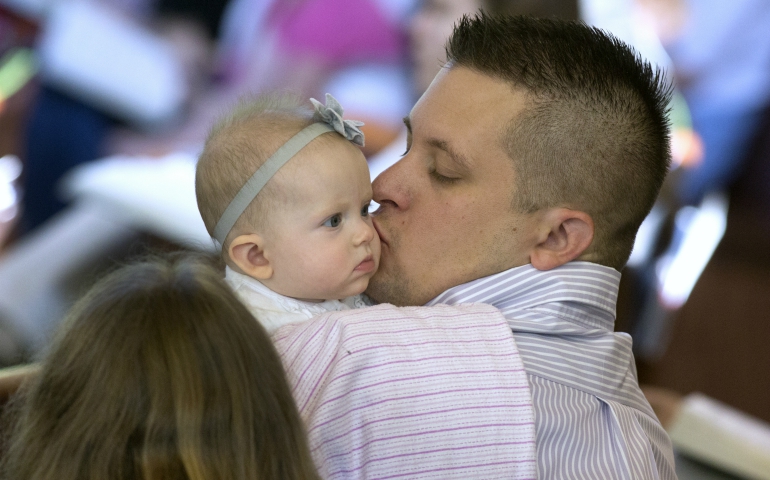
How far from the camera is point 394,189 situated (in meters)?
1.37

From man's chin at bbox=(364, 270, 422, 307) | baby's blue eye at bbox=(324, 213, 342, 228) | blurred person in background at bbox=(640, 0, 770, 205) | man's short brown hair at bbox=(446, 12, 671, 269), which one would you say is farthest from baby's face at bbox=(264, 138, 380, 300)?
blurred person in background at bbox=(640, 0, 770, 205)

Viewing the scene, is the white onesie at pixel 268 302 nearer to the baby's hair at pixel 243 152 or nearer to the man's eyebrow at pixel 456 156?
the baby's hair at pixel 243 152

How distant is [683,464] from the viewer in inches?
103

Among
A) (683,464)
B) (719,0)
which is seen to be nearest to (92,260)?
(683,464)

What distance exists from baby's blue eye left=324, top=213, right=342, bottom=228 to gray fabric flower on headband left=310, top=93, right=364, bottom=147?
5.0 inches

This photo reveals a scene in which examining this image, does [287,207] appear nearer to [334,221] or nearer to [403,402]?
[334,221]

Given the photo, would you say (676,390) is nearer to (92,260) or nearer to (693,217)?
(693,217)

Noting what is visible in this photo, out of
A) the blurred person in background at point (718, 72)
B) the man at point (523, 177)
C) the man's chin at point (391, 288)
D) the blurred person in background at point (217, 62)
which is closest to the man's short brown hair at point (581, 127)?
the man at point (523, 177)

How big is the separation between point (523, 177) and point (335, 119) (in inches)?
12.5

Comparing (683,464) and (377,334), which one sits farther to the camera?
(683,464)

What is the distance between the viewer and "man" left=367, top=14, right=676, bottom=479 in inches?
52.2

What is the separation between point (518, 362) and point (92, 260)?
2.96 metres

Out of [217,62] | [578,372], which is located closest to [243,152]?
[578,372]

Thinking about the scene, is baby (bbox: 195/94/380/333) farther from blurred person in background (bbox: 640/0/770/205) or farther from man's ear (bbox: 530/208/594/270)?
blurred person in background (bbox: 640/0/770/205)
